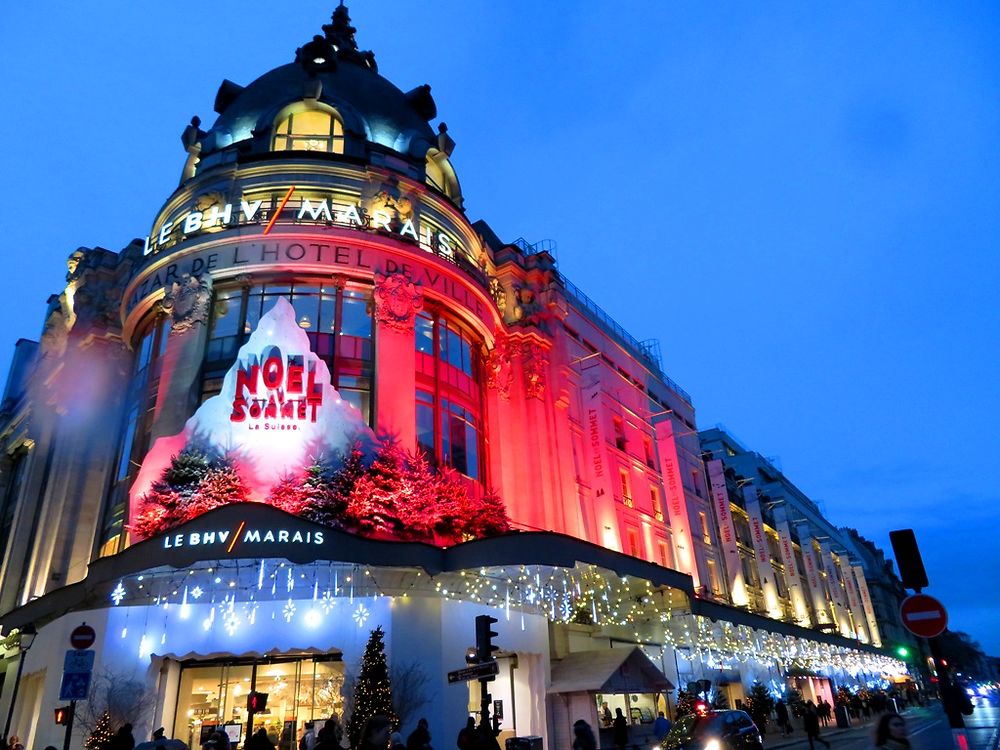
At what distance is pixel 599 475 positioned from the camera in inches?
1528

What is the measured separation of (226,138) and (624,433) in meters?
26.4

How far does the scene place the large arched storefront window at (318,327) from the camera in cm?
2852

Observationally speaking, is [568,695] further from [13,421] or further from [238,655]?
[13,421]

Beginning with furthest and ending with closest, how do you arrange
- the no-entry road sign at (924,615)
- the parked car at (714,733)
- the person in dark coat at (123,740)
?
the parked car at (714,733)
the person in dark coat at (123,740)
the no-entry road sign at (924,615)

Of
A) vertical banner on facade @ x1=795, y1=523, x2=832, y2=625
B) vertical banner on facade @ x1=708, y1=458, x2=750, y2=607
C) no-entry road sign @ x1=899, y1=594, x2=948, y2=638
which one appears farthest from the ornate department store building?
vertical banner on facade @ x1=795, y1=523, x2=832, y2=625

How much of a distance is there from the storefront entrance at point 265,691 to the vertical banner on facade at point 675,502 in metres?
25.8

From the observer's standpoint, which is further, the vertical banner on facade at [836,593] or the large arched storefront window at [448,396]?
the vertical banner on facade at [836,593]

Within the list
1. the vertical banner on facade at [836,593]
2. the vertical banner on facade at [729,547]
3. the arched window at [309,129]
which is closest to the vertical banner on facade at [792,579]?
the vertical banner on facade at [729,547]

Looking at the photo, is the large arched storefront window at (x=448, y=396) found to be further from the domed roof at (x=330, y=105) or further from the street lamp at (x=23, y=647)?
the street lamp at (x=23, y=647)

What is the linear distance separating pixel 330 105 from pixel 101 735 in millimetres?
27454

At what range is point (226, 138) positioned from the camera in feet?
122

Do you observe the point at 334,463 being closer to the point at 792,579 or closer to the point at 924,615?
the point at 924,615

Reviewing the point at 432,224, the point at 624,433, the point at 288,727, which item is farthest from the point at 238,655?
the point at 624,433

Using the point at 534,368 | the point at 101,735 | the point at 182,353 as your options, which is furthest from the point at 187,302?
the point at 534,368
